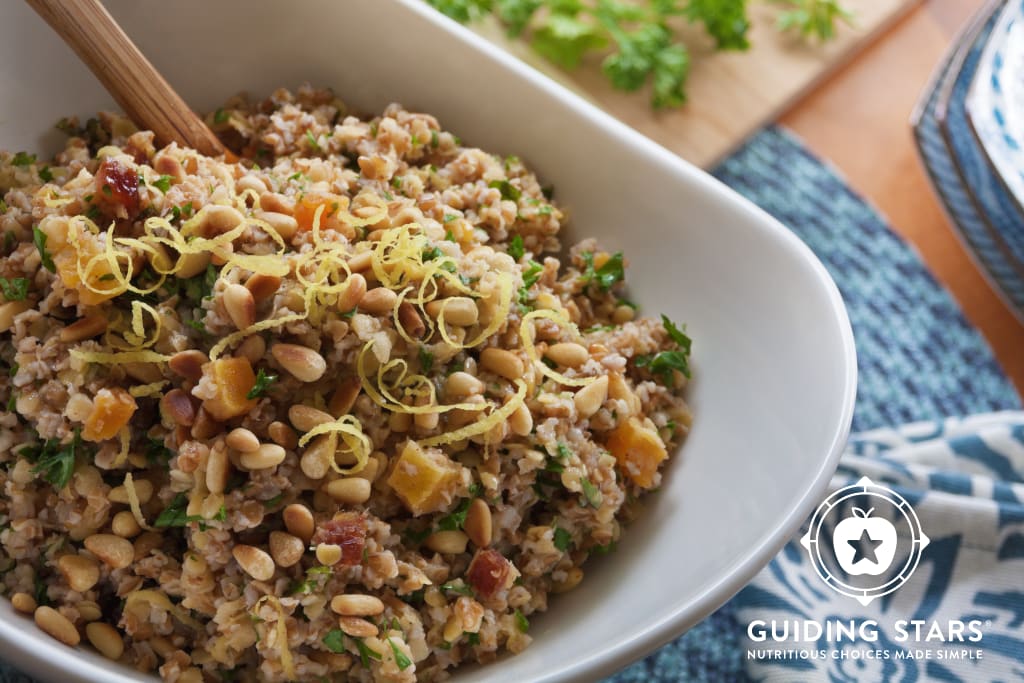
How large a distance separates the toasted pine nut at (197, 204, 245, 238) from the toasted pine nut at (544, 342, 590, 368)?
81 centimetres

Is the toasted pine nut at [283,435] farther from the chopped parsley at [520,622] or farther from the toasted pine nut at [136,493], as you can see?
the chopped parsley at [520,622]

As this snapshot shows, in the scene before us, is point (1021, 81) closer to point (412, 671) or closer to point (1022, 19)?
point (1022, 19)

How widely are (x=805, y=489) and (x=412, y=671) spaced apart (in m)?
0.96

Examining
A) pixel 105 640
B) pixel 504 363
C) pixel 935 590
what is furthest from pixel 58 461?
pixel 935 590

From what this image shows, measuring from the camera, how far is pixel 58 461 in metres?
2.12

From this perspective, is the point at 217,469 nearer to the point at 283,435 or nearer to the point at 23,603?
the point at 283,435

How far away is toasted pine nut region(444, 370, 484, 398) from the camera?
86.4 inches

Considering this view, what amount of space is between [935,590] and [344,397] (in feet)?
6.49

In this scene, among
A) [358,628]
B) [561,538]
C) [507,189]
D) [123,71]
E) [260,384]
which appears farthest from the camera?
[507,189]

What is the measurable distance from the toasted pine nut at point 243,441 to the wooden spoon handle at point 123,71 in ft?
3.33

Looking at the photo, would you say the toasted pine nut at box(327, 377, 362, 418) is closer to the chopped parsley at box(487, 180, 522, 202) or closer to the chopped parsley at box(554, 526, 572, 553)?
the chopped parsley at box(554, 526, 572, 553)

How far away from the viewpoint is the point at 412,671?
2023 millimetres

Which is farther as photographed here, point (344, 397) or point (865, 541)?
point (865, 541)

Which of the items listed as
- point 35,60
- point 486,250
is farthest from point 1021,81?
point 35,60
